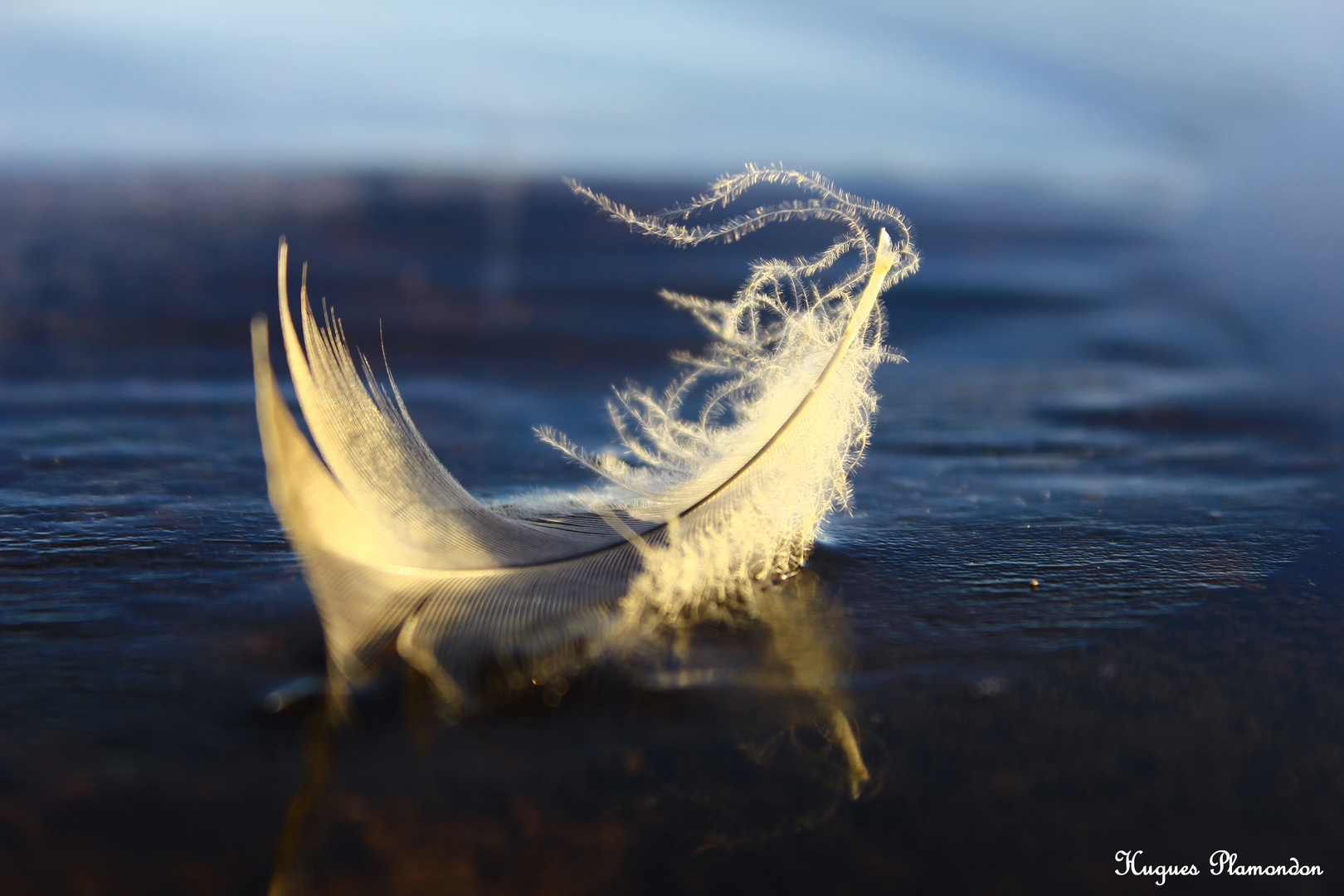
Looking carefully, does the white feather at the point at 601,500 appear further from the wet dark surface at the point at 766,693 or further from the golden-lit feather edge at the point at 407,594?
the wet dark surface at the point at 766,693

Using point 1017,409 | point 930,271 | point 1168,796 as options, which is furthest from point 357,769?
point 930,271

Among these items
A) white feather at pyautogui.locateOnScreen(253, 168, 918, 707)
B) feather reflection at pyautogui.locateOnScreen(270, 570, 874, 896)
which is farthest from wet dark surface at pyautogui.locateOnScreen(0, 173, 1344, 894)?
white feather at pyautogui.locateOnScreen(253, 168, 918, 707)

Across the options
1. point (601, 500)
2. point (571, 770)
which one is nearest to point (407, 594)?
point (571, 770)

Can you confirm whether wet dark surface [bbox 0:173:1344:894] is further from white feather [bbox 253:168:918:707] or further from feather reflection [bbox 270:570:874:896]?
white feather [bbox 253:168:918:707]

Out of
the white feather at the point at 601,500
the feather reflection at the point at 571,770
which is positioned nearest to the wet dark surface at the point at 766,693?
the feather reflection at the point at 571,770

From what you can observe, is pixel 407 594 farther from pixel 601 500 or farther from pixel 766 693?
pixel 601 500
